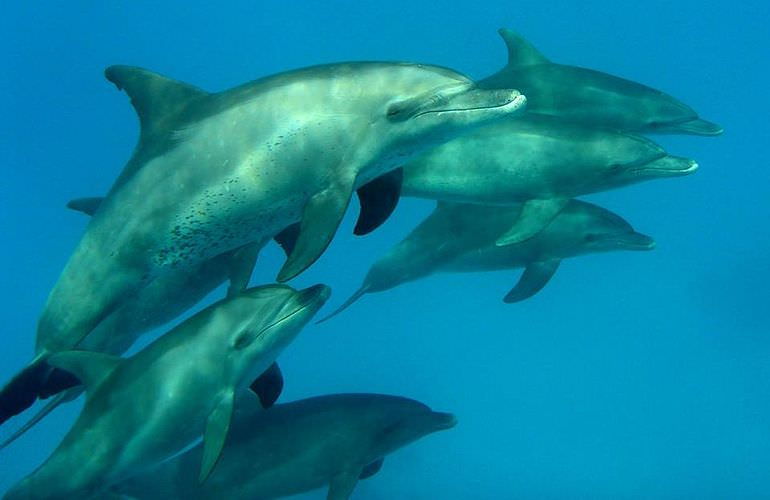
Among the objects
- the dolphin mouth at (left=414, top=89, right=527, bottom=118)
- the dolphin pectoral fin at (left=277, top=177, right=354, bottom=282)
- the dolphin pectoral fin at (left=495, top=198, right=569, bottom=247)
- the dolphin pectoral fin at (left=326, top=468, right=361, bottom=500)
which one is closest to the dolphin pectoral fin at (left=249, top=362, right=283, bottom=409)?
the dolphin pectoral fin at (left=326, top=468, right=361, bottom=500)

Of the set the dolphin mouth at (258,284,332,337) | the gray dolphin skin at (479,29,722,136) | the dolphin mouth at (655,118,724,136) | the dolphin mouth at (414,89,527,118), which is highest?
the dolphin mouth at (655,118,724,136)

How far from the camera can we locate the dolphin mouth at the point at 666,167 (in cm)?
681

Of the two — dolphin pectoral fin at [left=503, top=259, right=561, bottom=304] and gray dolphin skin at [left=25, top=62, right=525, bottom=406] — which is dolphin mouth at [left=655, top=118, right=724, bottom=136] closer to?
dolphin pectoral fin at [left=503, top=259, right=561, bottom=304]

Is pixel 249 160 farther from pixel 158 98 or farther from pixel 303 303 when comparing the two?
pixel 303 303

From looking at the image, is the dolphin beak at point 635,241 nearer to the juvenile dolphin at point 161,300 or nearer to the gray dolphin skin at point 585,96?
the gray dolphin skin at point 585,96

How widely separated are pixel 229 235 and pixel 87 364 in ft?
3.99

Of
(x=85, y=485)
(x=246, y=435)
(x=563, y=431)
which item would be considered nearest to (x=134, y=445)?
(x=85, y=485)

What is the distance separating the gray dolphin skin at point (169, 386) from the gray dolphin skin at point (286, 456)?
1.06 m

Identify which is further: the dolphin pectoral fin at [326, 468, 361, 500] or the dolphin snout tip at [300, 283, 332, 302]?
the dolphin pectoral fin at [326, 468, 361, 500]

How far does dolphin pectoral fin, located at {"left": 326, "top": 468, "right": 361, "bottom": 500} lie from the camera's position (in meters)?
6.95

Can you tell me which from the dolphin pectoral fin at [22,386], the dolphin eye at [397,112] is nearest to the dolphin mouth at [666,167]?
the dolphin eye at [397,112]

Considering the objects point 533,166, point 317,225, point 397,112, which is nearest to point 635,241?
point 533,166

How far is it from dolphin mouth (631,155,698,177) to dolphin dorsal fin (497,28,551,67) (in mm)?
1755

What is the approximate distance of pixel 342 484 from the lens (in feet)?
22.9
